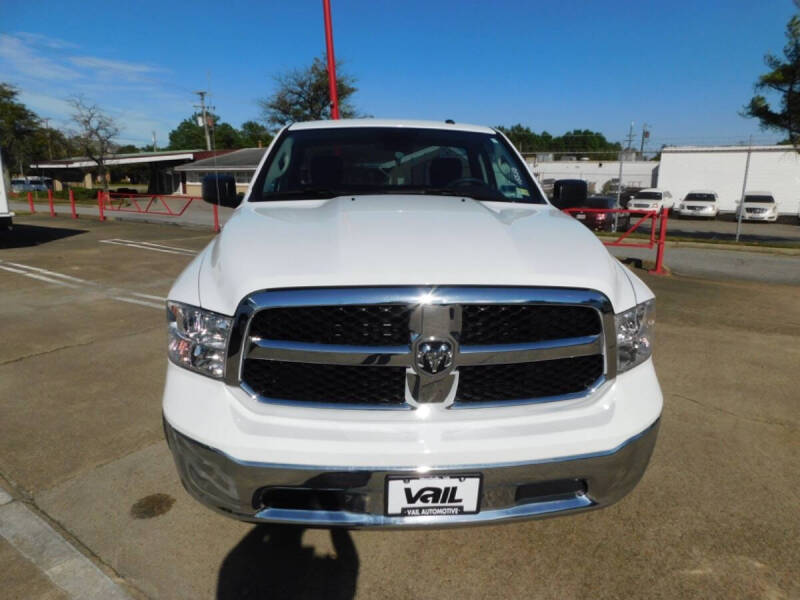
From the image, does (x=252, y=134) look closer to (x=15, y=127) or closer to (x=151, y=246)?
(x=15, y=127)

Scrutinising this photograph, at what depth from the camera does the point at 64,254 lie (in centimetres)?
1041

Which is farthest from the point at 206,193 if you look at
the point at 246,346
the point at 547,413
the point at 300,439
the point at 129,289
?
the point at 129,289

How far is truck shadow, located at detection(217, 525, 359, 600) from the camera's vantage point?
6.52 ft

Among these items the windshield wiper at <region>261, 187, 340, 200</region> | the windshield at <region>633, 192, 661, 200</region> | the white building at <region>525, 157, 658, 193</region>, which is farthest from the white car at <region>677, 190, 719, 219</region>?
the windshield wiper at <region>261, 187, 340, 200</region>

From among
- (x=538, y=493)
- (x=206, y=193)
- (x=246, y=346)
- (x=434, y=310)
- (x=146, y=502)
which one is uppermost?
(x=206, y=193)

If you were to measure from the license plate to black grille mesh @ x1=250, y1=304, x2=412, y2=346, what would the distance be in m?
0.45

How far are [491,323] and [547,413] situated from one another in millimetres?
368

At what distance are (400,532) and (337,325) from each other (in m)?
1.13

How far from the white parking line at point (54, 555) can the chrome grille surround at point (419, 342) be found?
1016 millimetres

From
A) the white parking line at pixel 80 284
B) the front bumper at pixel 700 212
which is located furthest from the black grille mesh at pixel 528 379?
the front bumper at pixel 700 212

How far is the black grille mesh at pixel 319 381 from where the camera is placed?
1745mm

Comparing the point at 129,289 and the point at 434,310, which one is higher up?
the point at 434,310

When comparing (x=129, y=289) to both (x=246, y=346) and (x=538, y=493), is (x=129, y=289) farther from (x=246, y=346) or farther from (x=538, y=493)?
(x=538, y=493)

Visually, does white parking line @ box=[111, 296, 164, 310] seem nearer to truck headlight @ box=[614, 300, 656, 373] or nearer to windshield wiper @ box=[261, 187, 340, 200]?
windshield wiper @ box=[261, 187, 340, 200]
